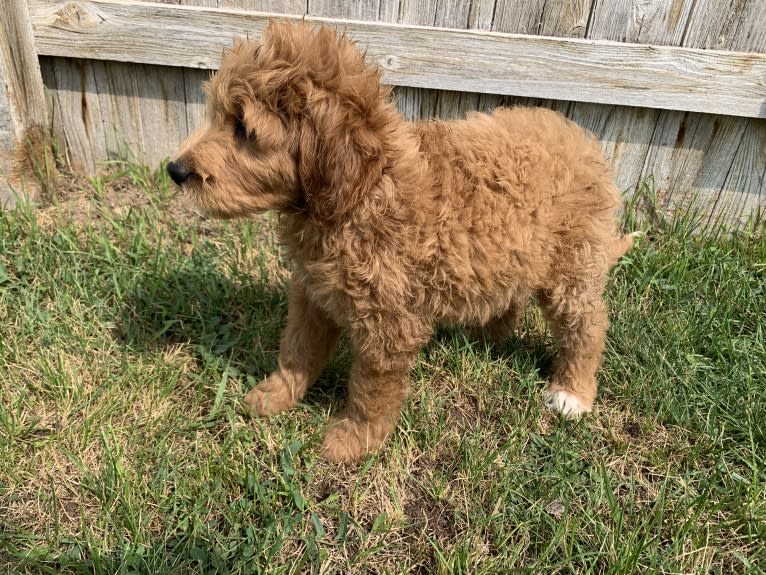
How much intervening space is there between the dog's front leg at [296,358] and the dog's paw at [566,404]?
119 centimetres

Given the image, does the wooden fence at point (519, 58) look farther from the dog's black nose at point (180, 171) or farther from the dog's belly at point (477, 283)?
the dog's black nose at point (180, 171)

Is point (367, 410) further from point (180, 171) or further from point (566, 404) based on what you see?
point (180, 171)

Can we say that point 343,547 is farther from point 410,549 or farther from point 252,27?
point 252,27

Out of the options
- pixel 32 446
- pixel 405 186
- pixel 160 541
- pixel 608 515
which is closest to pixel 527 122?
pixel 405 186

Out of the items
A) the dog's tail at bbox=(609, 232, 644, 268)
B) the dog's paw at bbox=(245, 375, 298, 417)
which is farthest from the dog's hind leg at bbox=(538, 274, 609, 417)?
the dog's paw at bbox=(245, 375, 298, 417)

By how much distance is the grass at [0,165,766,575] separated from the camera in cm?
236

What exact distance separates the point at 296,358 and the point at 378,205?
3.29 ft

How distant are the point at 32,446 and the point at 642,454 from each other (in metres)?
2.83

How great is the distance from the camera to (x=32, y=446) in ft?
8.51

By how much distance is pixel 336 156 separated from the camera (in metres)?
2.06

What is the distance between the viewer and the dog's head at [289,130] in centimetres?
204

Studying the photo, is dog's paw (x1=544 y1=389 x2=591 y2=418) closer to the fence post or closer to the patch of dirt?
the patch of dirt

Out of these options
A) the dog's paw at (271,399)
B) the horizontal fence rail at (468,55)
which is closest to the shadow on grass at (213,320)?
the dog's paw at (271,399)

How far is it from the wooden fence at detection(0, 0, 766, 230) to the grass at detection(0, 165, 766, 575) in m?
0.77
